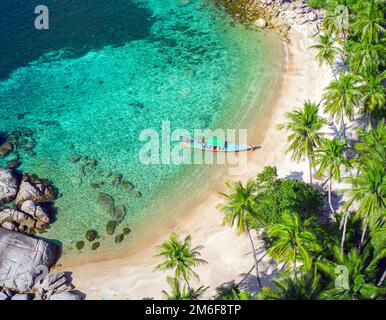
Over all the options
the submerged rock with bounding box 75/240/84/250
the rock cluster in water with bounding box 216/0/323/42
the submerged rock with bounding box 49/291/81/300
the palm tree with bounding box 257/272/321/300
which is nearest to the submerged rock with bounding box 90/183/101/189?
the submerged rock with bounding box 75/240/84/250

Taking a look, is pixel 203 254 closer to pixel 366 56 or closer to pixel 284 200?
pixel 284 200

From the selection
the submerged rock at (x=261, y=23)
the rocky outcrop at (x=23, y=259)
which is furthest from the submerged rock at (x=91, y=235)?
the submerged rock at (x=261, y=23)

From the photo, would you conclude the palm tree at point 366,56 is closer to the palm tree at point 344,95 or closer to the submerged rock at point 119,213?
the palm tree at point 344,95

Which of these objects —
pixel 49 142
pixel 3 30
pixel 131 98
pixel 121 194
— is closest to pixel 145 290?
pixel 121 194

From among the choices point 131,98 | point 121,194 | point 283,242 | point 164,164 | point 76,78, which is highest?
point 76,78

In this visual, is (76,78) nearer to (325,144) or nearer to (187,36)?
(187,36)

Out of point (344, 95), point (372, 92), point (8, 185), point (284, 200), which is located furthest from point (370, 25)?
point (8, 185)
